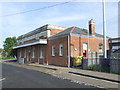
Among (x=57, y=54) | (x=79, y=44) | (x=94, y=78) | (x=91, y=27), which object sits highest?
(x=91, y=27)

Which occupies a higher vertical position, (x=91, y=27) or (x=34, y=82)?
(x=91, y=27)

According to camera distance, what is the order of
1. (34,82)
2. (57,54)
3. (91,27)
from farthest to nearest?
Answer: (91,27) < (57,54) < (34,82)

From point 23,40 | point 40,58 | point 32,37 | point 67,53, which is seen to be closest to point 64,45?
point 67,53

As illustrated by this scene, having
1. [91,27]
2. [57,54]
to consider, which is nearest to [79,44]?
[57,54]

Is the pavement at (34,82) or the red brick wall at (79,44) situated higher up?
the red brick wall at (79,44)

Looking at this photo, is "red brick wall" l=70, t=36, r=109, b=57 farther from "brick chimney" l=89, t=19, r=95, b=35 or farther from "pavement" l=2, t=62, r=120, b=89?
"pavement" l=2, t=62, r=120, b=89

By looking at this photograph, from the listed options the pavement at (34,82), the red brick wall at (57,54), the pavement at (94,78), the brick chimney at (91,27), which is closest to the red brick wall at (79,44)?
the red brick wall at (57,54)

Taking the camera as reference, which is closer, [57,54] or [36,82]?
[36,82]

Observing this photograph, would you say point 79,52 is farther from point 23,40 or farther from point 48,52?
point 23,40

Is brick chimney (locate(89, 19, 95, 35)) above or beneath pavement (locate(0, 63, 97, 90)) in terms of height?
above

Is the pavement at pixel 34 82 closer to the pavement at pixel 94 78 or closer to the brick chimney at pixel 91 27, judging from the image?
the pavement at pixel 94 78

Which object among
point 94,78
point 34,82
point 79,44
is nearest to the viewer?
point 34,82

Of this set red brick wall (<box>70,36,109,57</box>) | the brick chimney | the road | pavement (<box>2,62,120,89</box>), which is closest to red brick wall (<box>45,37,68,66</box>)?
red brick wall (<box>70,36,109,57</box>)

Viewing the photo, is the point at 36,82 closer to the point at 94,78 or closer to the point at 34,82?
the point at 34,82
